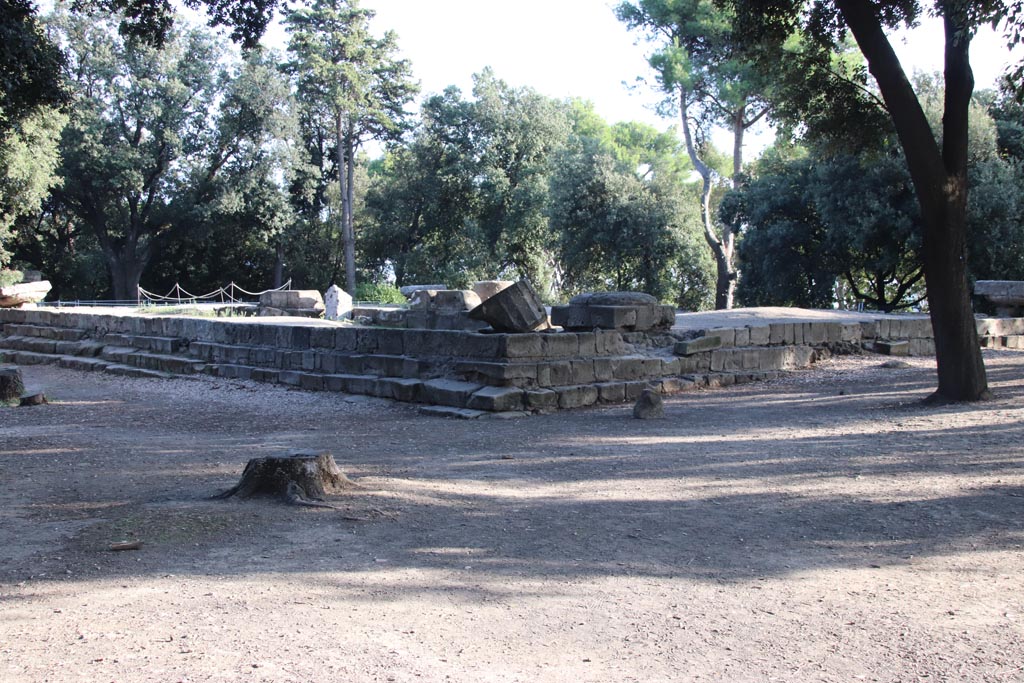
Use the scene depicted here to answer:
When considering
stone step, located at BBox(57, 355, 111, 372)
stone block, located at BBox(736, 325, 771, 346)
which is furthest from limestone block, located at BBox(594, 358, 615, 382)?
stone step, located at BBox(57, 355, 111, 372)

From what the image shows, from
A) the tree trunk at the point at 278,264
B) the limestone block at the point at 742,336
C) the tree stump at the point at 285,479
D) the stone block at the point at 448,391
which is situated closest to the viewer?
the tree stump at the point at 285,479

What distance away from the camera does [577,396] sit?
1022cm

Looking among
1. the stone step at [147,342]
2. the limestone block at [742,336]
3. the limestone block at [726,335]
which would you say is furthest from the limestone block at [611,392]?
the stone step at [147,342]

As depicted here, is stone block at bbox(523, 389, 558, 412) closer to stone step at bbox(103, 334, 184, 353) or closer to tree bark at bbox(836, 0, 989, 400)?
tree bark at bbox(836, 0, 989, 400)

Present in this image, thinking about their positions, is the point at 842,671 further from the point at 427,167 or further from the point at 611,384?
the point at 427,167

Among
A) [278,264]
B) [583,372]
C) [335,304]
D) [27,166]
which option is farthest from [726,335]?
[278,264]

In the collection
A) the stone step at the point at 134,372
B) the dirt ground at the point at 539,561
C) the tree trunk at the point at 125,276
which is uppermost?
Result: the tree trunk at the point at 125,276

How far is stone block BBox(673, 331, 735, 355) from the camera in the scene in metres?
11.6

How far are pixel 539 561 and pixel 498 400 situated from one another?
17.4 feet

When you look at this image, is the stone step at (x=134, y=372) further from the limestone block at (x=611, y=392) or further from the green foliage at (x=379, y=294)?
the green foliage at (x=379, y=294)

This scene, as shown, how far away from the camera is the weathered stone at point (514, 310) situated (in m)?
10.3

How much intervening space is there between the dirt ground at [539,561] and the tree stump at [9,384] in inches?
140

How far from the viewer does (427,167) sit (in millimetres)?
37406

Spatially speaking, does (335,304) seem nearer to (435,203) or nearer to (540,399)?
(540,399)
